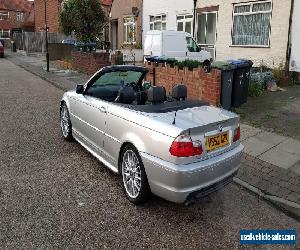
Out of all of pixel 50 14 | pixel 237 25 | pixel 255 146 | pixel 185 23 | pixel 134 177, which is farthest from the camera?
pixel 50 14

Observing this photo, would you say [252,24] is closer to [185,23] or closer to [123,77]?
[185,23]

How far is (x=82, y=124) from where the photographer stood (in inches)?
210

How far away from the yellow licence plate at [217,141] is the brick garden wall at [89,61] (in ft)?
40.1

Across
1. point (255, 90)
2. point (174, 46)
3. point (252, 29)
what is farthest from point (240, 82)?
point (174, 46)

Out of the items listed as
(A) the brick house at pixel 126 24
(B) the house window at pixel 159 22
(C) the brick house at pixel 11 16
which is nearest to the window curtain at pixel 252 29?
(B) the house window at pixel 159 22

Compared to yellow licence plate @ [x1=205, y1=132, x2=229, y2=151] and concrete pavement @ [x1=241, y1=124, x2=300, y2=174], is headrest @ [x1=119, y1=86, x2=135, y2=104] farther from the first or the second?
concrete pavement @ [x1=241, y1=124, x2=300, y2=174]

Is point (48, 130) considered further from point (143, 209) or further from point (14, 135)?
point (143, 209)

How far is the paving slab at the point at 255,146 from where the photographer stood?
567 cm

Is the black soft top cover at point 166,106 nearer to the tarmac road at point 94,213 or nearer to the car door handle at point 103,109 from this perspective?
the car door handle at point 103,109

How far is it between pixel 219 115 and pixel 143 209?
4.87 feet

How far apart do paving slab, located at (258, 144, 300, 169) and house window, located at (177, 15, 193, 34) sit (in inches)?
522

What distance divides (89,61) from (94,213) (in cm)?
1322

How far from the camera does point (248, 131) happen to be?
6.68m

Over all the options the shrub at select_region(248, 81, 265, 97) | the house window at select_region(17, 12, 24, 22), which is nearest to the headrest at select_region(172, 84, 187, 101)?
the shrub at select_region(248, 81, 265, 97)
